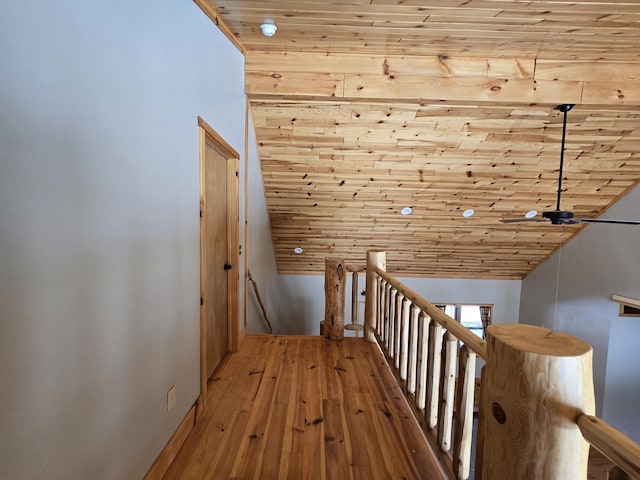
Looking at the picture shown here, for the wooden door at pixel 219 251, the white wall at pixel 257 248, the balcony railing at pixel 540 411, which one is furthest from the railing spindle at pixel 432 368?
the white wall at pixel 257 248

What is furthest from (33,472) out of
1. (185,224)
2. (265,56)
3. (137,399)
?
(265,56)

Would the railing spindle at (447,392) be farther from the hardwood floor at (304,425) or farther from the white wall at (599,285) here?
the white wall at (599,285)

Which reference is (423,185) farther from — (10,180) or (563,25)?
(10,180)

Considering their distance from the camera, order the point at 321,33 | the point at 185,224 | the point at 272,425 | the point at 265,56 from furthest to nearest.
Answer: the point at 265,56 → the point at 321,33 → the point at 272,425 → the point at 185,224

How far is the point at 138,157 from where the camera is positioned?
1.32 metres

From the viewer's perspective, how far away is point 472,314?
7.12 m

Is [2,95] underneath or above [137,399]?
above

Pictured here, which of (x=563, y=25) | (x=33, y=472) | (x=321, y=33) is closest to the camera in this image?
(x=33, y=472)

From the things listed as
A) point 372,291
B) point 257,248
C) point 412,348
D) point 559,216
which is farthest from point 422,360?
point 257,248

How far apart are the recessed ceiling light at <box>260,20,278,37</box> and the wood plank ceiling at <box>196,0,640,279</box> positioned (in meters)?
0.06

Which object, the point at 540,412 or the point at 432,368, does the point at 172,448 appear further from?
the point at 540,412

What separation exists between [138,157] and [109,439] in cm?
116

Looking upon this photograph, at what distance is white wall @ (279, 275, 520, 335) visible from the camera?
635 cm

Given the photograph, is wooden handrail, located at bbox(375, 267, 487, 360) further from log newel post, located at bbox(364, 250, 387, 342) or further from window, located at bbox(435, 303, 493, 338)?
window, located at bbox(435, 303, 493, 338)
